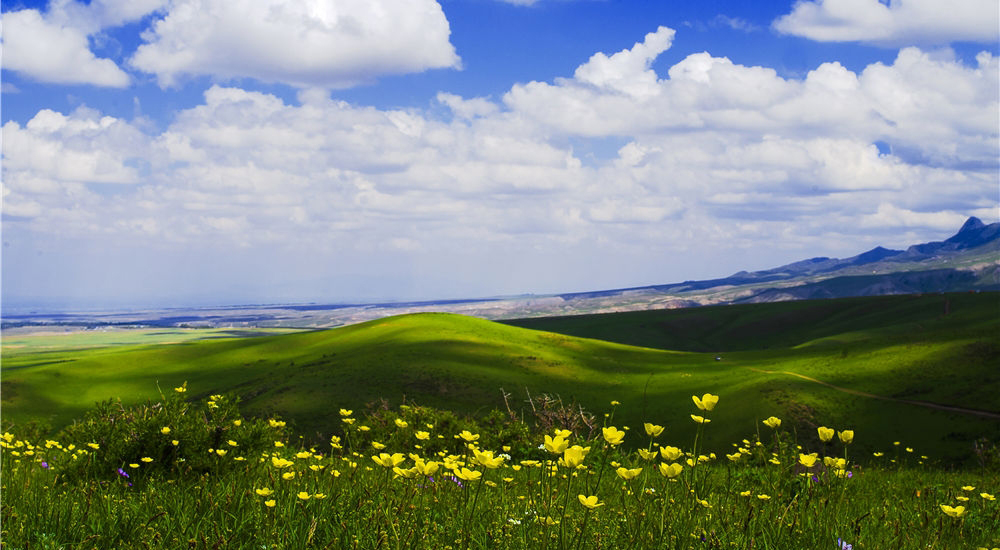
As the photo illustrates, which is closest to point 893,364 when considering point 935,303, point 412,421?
point 412,421

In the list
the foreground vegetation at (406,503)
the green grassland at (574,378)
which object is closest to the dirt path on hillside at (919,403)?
the green grassland at (574,378)

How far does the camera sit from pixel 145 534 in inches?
197

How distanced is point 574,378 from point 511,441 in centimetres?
7781

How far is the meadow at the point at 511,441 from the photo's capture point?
16.7 feet


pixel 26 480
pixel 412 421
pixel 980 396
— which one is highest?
pixel 26 480

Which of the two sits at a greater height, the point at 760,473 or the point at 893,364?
the point at 760,473

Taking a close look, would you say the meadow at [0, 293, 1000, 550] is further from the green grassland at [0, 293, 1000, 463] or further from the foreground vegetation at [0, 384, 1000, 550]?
the green grassland at [0, 293, 1000, 463]

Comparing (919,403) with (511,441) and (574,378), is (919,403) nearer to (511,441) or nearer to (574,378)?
(574,378)

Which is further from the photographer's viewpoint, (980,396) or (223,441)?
(980,396)

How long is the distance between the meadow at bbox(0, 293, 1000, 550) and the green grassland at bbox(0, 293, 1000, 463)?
450 millimetres

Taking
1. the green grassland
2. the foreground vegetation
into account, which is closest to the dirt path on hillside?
the green grassland

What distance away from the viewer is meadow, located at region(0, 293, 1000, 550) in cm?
508

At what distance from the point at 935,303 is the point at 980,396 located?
13881 centimetres

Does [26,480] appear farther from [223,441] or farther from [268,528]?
[268,528]
